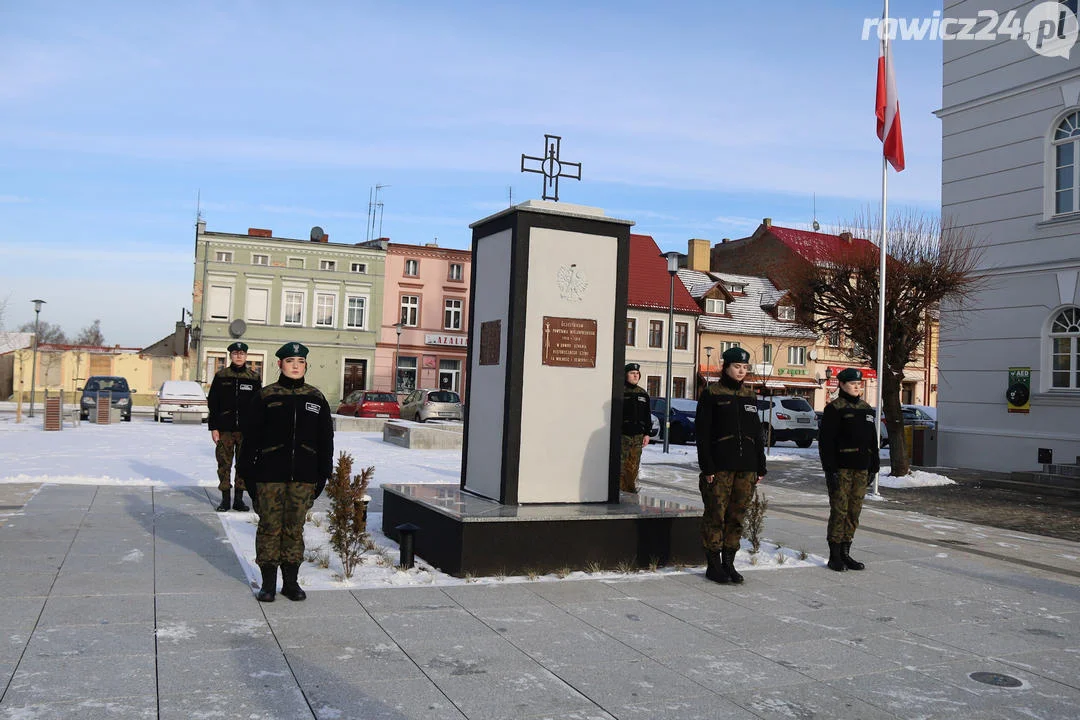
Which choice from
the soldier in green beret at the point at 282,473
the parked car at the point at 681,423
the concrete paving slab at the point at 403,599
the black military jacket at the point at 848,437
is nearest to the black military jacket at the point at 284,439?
the soldier in green beret at the point at 282,473

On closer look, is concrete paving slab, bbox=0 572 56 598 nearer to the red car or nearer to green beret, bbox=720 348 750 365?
green beret, bbox=720 348 750 365

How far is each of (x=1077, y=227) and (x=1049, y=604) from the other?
43.8 feet

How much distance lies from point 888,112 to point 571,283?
10.7 m

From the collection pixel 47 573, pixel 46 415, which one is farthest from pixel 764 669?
pixel 46 415

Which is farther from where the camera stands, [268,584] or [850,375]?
[850,375]

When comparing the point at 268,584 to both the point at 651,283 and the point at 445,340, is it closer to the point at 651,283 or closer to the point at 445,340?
the point at 445,340

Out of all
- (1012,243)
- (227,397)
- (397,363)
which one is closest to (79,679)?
(227,397)

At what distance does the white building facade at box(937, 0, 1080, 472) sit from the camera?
1778 centimetres

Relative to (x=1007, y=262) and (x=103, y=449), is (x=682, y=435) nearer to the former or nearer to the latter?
(x=1007, y=262)

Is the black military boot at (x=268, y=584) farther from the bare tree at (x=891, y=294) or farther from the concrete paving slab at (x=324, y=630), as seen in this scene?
the bare tree at (x=891, y=294)

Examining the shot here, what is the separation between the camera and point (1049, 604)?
6953 millimetres

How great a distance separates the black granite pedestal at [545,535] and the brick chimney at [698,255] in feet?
158

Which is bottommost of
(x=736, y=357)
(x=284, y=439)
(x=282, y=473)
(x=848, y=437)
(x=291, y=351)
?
(x=282, y=473)

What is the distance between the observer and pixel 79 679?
4.28m
